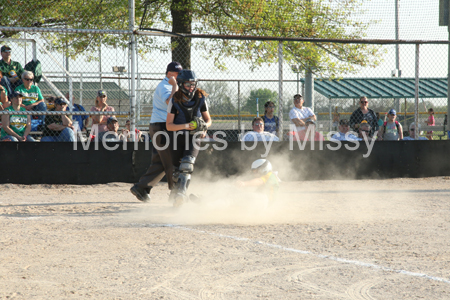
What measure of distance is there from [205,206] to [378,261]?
2.80m

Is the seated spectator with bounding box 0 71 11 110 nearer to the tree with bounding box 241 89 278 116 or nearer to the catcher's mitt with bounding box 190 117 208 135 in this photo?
the catcher's mitt with bounding box 190 117 208 135

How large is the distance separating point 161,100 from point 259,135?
3.60 m

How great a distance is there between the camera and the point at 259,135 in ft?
32.4

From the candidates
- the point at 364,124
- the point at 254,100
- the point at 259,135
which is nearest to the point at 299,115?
the point at 259,135

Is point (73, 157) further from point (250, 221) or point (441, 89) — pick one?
point (441, 89)

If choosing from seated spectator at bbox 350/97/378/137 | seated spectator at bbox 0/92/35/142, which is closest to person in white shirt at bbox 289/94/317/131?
seated spectator at bbox 350/97/378/137

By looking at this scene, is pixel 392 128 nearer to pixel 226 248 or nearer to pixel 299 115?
pixel 299 115

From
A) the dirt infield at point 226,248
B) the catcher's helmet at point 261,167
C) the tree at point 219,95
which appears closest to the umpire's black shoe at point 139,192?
the dirt infield at point 226,248

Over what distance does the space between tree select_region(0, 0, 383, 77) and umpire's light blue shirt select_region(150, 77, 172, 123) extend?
21.5ft

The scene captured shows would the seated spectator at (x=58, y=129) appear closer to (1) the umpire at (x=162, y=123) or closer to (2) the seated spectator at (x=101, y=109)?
(2) the seated spectator at (x=101, y=109)

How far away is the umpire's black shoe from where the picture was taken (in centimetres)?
689

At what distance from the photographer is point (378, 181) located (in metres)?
10.3

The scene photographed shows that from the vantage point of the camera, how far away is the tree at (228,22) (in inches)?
545

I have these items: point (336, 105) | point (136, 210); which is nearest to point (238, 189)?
point (136, 210)
